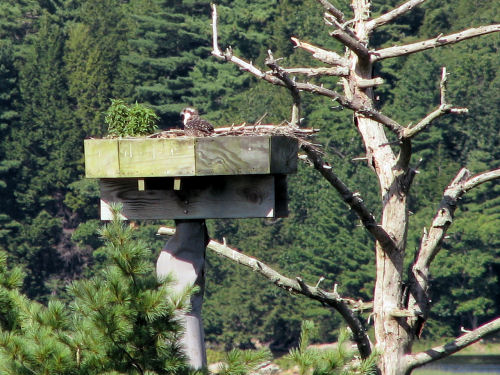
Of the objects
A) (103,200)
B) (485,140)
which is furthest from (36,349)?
(485,140)

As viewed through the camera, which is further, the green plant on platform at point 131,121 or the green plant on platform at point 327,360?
the green plant on platform at point 131,121

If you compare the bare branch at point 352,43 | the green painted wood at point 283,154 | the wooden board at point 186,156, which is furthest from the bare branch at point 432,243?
the wooden board at point 186,156

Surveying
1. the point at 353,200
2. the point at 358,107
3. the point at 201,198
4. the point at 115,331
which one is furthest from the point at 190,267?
the point at 358,107

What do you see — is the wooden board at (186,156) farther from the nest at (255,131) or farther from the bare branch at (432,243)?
the bare branch at (432,243)

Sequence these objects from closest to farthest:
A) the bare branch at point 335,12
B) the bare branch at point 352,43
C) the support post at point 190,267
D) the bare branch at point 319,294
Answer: the support post at point 190,267, the bare branch at point 319,294, the bare branch at point 352,43, the bare branch at point 335,12

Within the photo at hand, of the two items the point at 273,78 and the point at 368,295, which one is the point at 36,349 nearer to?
the point at 273,78

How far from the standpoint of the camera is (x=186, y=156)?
19.2 feet

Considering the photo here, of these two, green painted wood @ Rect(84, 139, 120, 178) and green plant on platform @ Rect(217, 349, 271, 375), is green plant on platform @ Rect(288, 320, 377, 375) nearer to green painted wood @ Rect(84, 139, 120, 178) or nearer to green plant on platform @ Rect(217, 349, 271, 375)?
green plant on platform @ Rect(217, 349, 271, 375)

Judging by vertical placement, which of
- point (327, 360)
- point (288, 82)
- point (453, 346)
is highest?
point (288, 82)

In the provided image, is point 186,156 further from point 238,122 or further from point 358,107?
point 238,122

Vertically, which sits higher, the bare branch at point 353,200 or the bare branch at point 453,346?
the bare branch at point 353,200

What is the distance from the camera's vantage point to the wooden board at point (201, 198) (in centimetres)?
592

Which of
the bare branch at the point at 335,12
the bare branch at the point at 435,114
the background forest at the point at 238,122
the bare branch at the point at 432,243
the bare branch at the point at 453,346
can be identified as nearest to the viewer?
the bare branch at the point at 435,114

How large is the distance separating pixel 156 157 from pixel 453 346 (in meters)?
3.21
